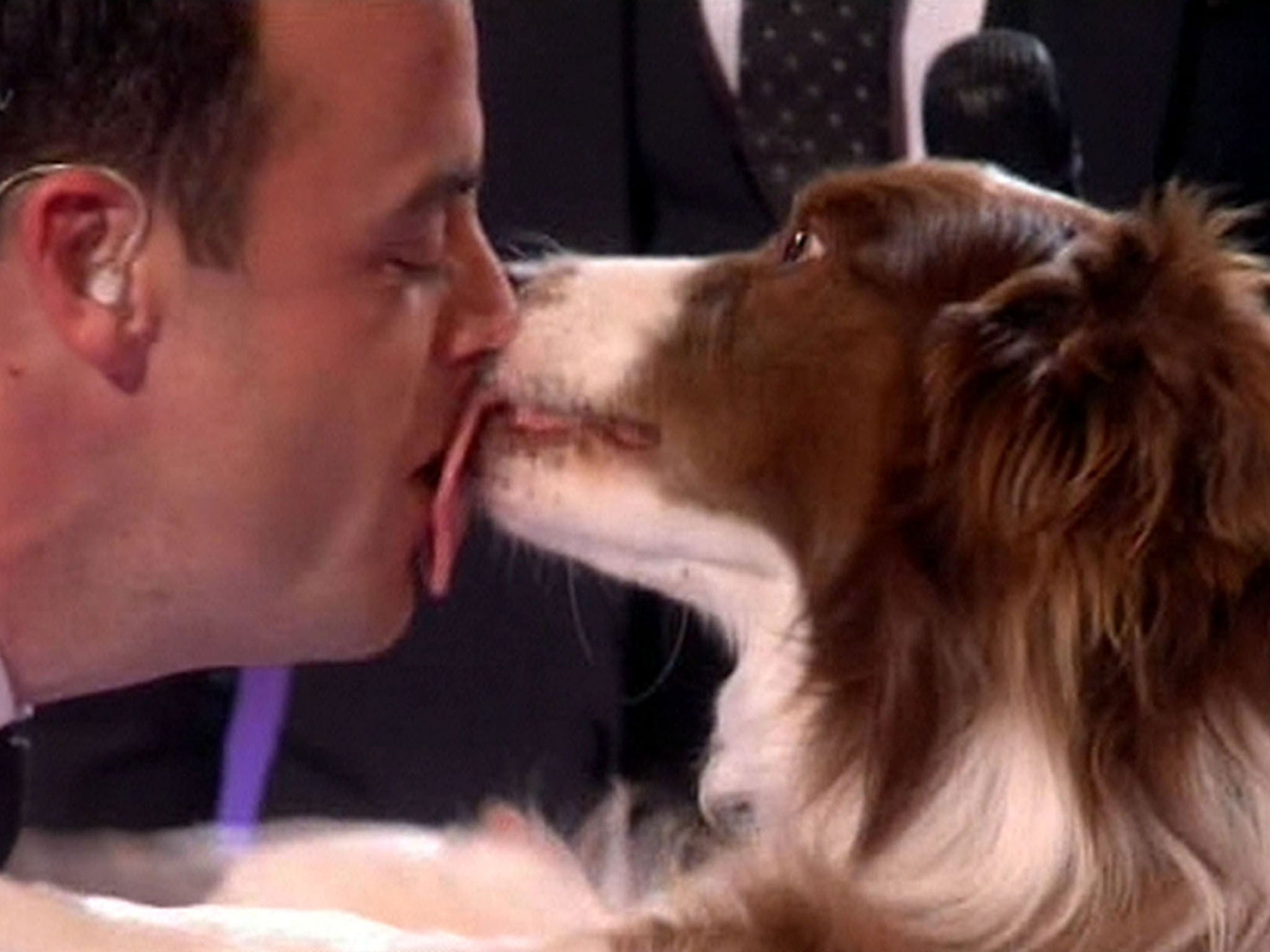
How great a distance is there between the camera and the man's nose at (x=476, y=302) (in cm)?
128

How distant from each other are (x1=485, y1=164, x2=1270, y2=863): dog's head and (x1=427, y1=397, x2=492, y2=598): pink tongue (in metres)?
0.07

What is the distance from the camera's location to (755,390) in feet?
5.10

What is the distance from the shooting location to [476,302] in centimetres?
132

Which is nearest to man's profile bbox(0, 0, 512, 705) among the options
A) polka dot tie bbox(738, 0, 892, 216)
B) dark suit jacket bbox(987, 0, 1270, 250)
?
polka dot tie bbox(738, 0, 892, 216)

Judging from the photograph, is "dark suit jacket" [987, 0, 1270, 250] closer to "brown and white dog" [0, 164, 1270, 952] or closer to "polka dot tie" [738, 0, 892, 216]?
"polka dot tie" [738, 0, 892, 216]

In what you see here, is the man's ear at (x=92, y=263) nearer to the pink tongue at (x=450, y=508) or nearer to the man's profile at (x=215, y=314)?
the man's profile at (x=215, y=314)

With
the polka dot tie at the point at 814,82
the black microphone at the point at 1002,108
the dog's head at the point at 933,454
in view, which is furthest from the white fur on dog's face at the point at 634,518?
the polka dot tie at the point at 814,82

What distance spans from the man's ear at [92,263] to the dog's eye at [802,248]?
0.58 m

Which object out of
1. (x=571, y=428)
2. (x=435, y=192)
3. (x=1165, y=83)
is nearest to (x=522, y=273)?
(x=571, y=428)

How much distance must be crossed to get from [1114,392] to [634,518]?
309mm

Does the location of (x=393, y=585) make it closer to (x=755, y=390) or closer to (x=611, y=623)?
(x=755, y=390)

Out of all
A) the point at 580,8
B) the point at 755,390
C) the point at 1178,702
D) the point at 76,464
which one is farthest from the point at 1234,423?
the point at 580,8

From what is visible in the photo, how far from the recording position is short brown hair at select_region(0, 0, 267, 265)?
42.1 inches

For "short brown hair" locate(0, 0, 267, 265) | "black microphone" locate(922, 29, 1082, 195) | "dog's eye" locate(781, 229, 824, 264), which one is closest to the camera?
"short brown hair" locate(0, 0, 267, 265)
